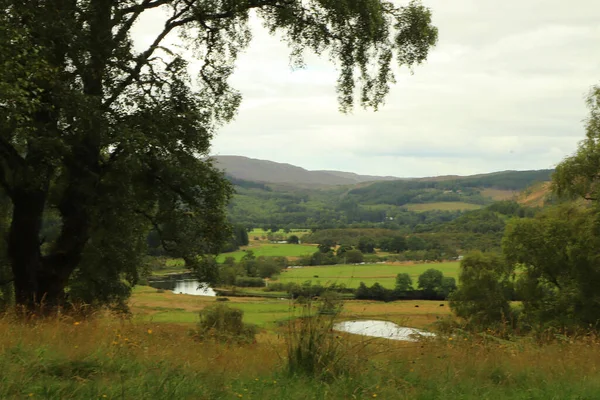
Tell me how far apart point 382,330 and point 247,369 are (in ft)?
6.43

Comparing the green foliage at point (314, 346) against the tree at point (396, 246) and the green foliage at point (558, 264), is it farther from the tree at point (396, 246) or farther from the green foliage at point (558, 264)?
the tree at point (396, 246)

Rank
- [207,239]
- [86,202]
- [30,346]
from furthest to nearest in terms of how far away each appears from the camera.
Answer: [207,239] < [86,202] < [30,346]

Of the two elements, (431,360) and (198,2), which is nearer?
(431,360)

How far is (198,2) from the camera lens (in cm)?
1161

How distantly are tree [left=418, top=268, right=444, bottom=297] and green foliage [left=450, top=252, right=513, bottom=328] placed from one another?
68.5 feet

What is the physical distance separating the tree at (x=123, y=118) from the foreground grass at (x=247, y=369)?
157 inches

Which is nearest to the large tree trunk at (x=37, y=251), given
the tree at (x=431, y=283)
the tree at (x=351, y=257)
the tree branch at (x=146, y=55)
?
the tree branch at (x=146, y=55)

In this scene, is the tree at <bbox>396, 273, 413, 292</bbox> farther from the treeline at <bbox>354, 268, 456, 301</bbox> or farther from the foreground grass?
the foreground grass

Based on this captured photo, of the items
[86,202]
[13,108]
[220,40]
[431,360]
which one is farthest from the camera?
[220,40]

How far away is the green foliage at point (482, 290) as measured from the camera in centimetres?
3275

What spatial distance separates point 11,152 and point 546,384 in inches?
383

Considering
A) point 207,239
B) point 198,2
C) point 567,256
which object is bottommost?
point 567,256

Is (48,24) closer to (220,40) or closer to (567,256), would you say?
(220,40)

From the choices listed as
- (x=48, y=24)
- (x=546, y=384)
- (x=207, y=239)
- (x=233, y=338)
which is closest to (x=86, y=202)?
(x=207, y=239)
